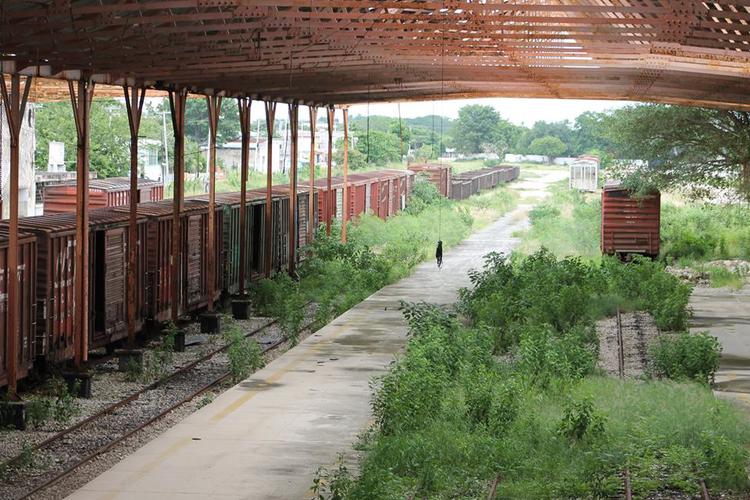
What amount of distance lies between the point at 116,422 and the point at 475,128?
5891 inches

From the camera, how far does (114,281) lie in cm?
2125

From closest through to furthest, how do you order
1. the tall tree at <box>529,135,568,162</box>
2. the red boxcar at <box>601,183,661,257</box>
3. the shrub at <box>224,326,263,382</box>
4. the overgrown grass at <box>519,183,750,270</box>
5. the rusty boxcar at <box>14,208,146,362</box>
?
the rusty boxcar at <box>14,208,146,362</box>
the shrub at <box>224,326,263,382</box>
the red boxcar at <box>601,183,661,257</box>
the overgrown grass at <box>519,183,750,270</box>
the tall tree at <box>529,135,568,162</box>

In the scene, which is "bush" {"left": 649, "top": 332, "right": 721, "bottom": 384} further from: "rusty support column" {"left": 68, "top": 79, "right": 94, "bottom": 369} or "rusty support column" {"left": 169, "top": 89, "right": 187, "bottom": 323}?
"rusty support column" {"left": 169, "top": 89, "right": 187, "bottom": 323}

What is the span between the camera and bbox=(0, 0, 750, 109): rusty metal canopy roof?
1590 cm

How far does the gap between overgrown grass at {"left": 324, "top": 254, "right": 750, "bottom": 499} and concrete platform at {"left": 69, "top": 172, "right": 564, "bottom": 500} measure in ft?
2.33

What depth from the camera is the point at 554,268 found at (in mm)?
31969

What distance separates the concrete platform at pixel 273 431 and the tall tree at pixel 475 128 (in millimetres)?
140009

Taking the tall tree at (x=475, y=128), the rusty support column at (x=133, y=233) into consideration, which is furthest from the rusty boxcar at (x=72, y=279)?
the tall tree at (x=475, y=128)

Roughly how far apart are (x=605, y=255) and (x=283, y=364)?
22601 millimetres

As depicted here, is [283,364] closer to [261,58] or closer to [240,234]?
[261,58]

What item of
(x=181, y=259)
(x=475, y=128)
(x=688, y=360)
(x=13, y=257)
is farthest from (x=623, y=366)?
(x=475, y=128)

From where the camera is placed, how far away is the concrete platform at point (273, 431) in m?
12.3

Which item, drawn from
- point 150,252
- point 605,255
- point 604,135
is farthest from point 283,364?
point 604,135

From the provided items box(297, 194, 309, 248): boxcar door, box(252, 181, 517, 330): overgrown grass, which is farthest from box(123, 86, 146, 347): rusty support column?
box(297, 194, 309, 248): boxcar door
